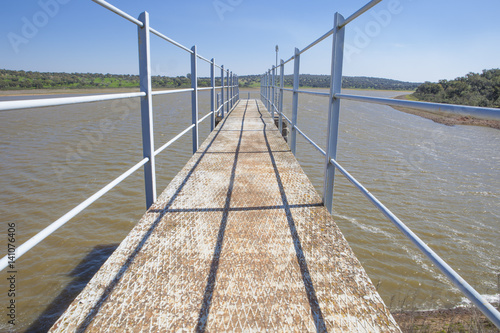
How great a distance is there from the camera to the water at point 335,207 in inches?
135

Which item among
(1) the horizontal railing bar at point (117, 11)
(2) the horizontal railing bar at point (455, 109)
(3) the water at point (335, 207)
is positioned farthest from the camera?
(3) the water at point (335, 207)

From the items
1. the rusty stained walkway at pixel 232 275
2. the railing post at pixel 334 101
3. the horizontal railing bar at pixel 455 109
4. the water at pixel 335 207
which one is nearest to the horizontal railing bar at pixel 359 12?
the railing post at pixel 334 101

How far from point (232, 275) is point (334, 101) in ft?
4.65

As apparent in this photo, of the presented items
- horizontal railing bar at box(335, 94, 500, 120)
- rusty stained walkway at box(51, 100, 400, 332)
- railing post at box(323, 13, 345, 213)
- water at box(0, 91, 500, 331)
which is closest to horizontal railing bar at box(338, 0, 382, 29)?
railing post at box(323, 13, 345, 213)

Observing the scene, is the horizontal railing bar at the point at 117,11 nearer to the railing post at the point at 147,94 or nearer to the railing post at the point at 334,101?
the railing post at the point at 147,94

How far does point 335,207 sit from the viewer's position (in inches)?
212

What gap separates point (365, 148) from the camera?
33.4 feet

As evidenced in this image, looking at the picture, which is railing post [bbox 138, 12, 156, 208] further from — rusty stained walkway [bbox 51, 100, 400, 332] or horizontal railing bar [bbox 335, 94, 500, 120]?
horizontal railing bar [bbox 335, 94, 500, 120]

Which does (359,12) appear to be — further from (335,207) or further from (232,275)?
(335,207)

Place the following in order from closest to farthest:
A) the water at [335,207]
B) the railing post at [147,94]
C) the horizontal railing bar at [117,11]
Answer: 1. the horizontal railing bar at [117,11]
2. the railing post at [147,94]
3. the water at [335,207]

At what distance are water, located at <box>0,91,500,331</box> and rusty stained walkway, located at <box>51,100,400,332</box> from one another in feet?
5.83

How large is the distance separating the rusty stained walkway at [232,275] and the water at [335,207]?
1776mm

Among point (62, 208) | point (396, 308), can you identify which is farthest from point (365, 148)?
point (62, 208)

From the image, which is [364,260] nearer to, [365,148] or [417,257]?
[417,257]
